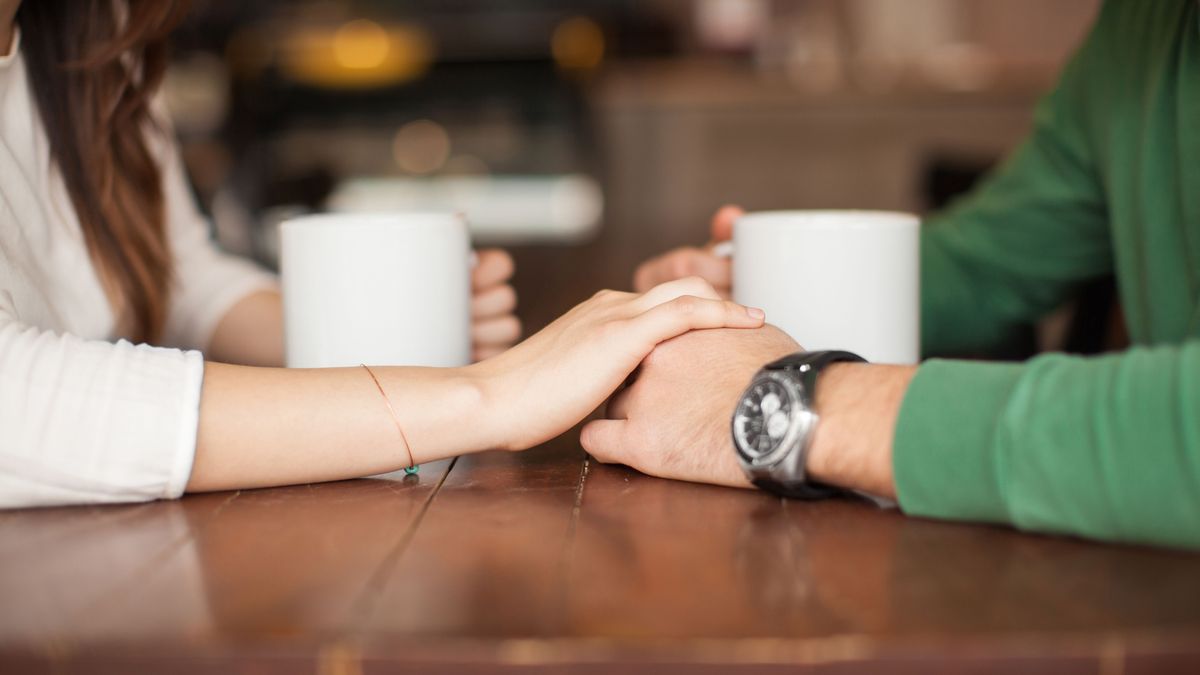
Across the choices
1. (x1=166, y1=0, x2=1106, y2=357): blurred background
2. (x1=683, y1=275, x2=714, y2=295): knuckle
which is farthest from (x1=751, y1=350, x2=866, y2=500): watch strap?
(x1=166, y1=0, x2=1106, y2=357): blurred background

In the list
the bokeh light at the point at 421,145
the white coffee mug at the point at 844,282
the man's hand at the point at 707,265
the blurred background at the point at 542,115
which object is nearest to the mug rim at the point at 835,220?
the white coffee mug at the point at 844,282

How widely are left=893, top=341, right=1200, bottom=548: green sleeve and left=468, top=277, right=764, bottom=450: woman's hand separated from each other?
162 mm

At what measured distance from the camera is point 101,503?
60 cm

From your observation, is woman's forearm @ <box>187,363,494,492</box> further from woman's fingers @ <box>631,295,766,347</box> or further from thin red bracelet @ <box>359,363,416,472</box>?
woman's fingers @ <box>631,295,766,347</box>

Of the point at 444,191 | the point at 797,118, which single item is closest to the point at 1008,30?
the point at 797,118

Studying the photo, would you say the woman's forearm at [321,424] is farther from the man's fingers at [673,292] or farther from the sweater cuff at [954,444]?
the sweater cuff at [954,444]

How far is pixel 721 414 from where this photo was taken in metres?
0.64

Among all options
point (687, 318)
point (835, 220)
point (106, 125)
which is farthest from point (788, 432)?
point (106, 125)

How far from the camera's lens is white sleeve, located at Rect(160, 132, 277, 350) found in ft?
3.58

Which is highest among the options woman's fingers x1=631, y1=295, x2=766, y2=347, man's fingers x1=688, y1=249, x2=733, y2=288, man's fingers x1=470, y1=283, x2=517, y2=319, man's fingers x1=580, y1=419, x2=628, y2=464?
woman's fingers x1=631, y1=295, x2=766, y2=347

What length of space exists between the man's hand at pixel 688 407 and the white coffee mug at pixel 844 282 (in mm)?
47

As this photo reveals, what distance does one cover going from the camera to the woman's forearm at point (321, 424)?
2.00ft

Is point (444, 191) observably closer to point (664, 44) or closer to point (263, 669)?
point (664, 44)

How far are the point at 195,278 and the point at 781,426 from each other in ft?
2.43
